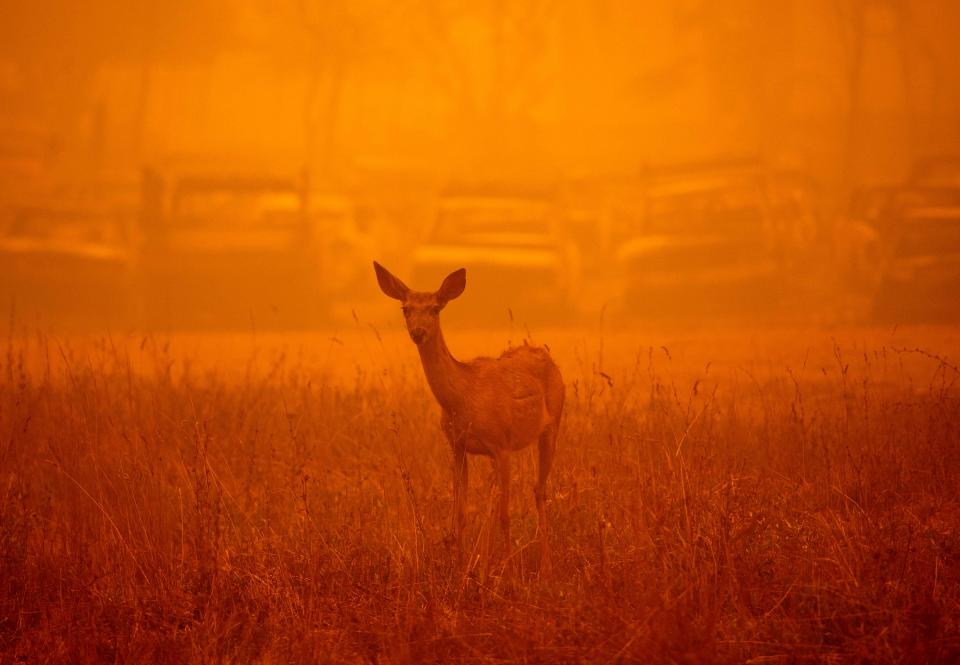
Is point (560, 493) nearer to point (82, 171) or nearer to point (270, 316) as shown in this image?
point (270, 316)

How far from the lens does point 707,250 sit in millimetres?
13383

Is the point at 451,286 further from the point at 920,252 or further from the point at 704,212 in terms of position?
the point at 704,212

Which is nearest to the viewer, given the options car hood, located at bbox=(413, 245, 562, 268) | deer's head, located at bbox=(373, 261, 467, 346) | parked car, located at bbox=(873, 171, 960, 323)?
deer's head, located at bbox=(373, 261, 467, 346)

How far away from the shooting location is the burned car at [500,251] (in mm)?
12852

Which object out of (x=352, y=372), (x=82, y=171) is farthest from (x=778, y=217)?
(x=82, y=171)

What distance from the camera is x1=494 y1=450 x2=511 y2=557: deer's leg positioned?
484 cm

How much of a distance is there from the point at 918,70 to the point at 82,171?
1487 centimetres

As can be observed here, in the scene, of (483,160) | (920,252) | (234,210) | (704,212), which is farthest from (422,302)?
(483,160)

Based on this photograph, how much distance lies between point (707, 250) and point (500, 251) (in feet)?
9.28

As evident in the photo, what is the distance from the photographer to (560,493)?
5109mm

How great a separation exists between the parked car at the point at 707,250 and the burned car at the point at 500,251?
1.14 meters

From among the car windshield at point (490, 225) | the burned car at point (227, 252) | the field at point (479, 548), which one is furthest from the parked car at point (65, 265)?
the field at point (479, 548)

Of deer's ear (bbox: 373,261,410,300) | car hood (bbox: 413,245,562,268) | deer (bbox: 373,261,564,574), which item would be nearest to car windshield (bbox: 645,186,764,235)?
car hood (bbox: 413,245,562,268)

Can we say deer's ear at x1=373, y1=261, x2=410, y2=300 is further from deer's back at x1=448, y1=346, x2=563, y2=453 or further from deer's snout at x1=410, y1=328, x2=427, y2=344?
deer's back at x1=448, y1=346, x2=563, y2=453
